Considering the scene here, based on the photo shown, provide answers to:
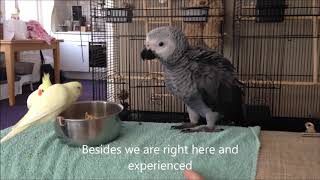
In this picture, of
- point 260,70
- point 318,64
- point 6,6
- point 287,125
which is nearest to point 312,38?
point 318,64

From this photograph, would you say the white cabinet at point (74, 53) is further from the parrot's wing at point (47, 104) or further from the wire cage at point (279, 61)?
the parrot's wing at point (47, 104)

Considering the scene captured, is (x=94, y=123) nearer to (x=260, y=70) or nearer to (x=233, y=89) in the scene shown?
(x=233, y=89)

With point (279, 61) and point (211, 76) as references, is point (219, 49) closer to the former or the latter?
point (279, 61)

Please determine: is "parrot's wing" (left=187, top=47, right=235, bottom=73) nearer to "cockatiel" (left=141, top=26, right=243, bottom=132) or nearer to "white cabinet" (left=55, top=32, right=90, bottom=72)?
"cockatiel" (left=141, top=26, right=243, bottom=132)

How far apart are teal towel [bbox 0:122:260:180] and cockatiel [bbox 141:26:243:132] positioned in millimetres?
113

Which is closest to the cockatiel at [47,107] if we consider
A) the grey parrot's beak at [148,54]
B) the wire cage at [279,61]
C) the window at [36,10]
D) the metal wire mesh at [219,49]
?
the grey parrot's beak at [148,54]

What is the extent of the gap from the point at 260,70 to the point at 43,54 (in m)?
2.65

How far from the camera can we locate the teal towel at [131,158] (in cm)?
61

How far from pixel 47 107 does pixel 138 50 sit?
56.3 inches

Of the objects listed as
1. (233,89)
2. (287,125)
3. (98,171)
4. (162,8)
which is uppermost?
(162,8)

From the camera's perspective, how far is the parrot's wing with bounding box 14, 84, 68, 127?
651 mm

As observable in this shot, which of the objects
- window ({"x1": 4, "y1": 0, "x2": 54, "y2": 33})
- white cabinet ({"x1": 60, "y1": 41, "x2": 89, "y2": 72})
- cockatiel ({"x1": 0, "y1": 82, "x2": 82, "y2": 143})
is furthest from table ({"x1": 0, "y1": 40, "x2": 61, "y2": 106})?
cockatiel ({"x1": 0, "y1": 82, "x2": 82, "y2": 143})

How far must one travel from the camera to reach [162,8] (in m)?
1.92

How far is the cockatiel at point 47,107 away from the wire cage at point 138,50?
44.4 inches
